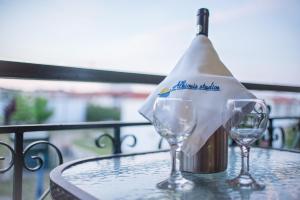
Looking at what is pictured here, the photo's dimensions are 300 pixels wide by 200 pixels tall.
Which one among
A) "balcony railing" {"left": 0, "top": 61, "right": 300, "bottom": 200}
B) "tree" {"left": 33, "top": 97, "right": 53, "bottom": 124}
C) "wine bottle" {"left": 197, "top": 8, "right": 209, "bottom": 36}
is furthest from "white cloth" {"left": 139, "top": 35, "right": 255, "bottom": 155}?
"tree" {"left": 33, "top": 97, "right": 53, "bottom": 124}

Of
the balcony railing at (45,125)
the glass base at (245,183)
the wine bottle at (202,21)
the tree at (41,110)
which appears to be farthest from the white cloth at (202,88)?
the tree at (41,110)

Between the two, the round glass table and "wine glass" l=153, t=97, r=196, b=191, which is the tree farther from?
"wine glass" l=153, t=97, r=196, b=191

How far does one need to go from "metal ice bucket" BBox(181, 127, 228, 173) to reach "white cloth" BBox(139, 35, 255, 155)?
0.06m

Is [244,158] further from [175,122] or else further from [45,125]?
[45,125]

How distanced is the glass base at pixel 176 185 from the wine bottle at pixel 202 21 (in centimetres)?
48

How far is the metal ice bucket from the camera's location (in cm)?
82

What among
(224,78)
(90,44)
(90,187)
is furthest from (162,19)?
(90,187)

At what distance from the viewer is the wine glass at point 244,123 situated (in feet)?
2.45

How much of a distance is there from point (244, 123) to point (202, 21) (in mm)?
347

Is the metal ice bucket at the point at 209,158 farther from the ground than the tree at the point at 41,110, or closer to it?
closer to it

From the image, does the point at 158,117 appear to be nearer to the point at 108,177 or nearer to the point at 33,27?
the point at 108,177

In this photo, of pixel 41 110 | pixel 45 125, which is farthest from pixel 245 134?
pixel 41 110

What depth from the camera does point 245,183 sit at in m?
0.71

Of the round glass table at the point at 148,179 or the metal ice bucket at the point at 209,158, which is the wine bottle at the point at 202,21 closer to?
the metal ice bucket at the point at 209,158
